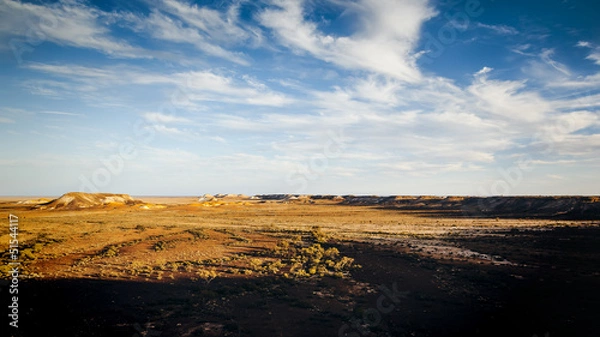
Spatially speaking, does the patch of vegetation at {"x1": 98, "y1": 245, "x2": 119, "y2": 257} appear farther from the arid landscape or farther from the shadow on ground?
the shadow on ground

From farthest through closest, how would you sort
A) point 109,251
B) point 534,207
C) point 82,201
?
point 82,201 < point 534,207 < point 109,251

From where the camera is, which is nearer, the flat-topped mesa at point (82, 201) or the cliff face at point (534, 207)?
the cliff face at point (534, 207)

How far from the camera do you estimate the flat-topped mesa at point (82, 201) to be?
6638 cm

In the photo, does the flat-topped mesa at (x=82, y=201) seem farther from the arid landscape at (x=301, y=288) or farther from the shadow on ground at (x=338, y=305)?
the shadow on ground at (x=338, y=305)

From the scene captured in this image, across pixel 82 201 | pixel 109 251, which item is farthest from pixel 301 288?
pixel 82 201

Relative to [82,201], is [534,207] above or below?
above

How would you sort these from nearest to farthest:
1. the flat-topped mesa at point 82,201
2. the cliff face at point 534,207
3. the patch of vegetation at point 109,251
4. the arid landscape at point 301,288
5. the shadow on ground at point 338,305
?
the shadow on ground at point 338,305
the arid landscape at point 301,288
the patch of vegetation at point 109,251
the cliff face at point 534,207
the flat-topped mesa at point 82,201

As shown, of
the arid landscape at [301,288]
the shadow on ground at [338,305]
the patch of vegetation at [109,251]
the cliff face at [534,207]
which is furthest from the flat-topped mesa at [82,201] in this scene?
the cliff face at [534,207]

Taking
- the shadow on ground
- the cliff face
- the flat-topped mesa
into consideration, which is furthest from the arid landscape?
the flat-topped mesa

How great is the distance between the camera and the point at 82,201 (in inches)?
2810

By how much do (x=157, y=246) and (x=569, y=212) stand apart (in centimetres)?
6943

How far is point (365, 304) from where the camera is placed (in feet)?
43.4

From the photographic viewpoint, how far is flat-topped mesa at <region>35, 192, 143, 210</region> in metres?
66.4

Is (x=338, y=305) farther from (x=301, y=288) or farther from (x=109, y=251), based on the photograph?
(x=109, y=251)
